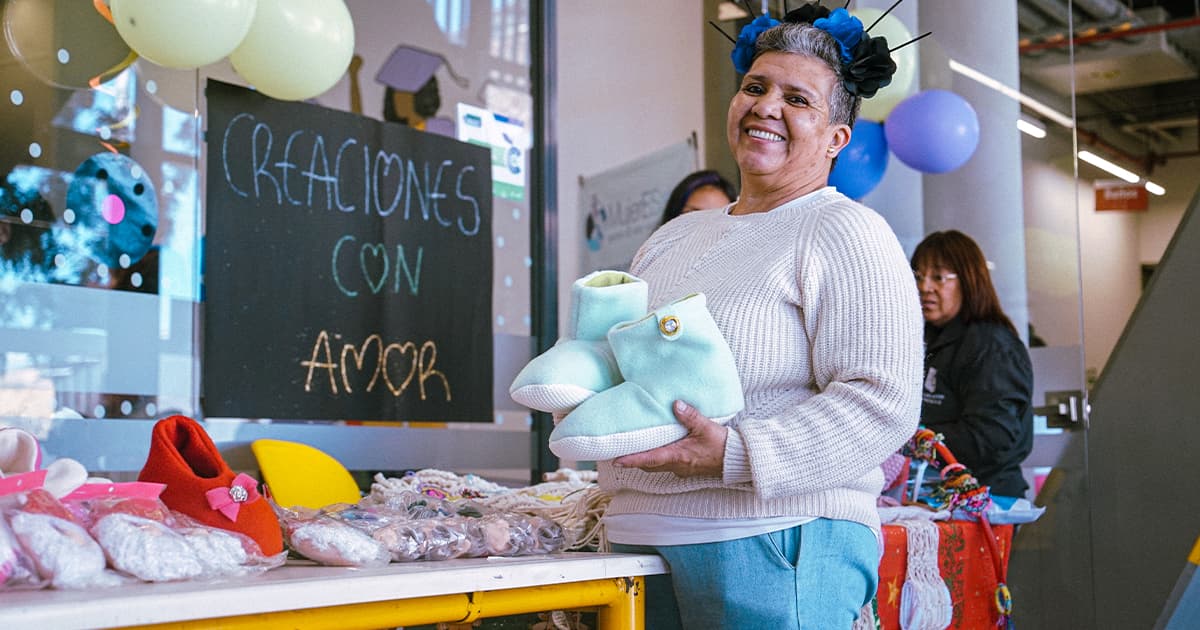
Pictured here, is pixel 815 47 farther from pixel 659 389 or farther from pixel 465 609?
pixel 465 609

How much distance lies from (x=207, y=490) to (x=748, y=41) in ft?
3.32

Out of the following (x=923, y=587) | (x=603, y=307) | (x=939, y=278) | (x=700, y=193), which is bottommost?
(x=923, y=587)

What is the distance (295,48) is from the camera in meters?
3.22

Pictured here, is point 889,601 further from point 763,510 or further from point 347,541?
point 347,541

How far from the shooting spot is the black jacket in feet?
11.1

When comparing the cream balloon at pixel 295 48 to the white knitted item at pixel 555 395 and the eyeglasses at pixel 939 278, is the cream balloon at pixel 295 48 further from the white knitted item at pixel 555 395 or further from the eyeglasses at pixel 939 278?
the white knitted item at pixel 555 395

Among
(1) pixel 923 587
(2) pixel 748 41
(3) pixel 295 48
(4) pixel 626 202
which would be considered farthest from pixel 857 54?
(4) pixel 626 202

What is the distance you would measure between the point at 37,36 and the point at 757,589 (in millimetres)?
2548

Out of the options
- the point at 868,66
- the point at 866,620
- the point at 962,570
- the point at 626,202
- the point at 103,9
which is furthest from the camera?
the point at 626,202

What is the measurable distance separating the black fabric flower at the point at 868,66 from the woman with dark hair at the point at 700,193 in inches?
81.5

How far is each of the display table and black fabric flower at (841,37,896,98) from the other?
0.74m

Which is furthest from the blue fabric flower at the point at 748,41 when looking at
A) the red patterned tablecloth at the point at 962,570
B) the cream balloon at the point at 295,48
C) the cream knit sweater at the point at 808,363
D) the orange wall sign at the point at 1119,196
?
the orange wall sign at the point at 1119,196

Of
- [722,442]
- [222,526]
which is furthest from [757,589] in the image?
[222,526]

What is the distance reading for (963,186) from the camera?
4.42m
